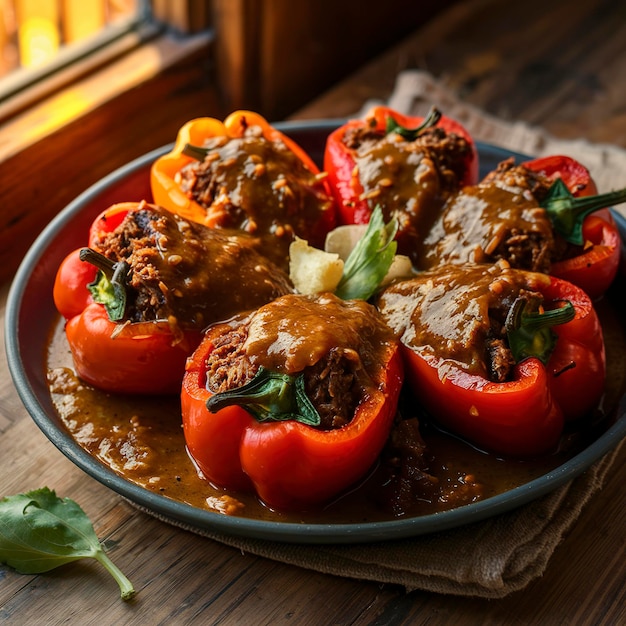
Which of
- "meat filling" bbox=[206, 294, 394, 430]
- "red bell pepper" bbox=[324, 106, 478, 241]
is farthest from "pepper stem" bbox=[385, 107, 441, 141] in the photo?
"meat filling" bbox=[206, 294, 394, 430]

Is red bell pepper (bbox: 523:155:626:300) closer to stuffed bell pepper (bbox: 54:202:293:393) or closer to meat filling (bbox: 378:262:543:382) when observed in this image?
meat filling (bbox: 378:262:543:382)

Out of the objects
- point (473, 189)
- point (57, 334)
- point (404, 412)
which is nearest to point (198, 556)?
point (404, 412)

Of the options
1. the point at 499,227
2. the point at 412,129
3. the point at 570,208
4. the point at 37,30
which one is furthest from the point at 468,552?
the point at 37,30

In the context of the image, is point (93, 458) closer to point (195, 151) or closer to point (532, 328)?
point (195, 151)

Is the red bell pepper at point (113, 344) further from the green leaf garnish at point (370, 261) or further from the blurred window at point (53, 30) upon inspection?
the blurred window at point (53, 30)

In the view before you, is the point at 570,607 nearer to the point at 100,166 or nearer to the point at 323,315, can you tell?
the point at 323,315

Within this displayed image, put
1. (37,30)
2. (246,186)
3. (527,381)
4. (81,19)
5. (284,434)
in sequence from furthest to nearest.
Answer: (81,19) → (37,30) → (246,186) → (527,381) → (284,434)
